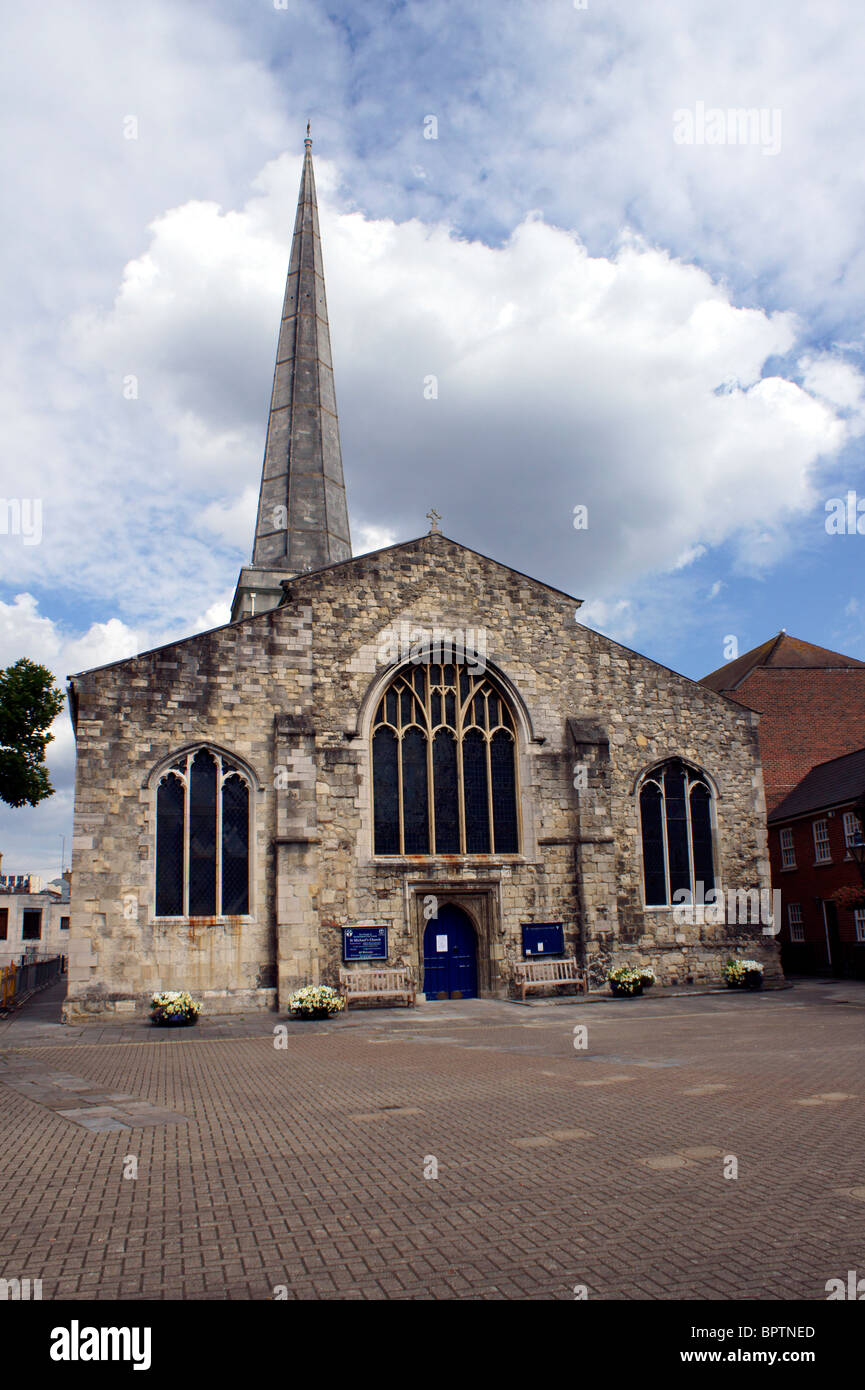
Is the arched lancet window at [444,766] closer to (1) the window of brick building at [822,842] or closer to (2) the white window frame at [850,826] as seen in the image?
(2) the white window frame at [850,826]

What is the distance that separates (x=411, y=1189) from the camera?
745 cm

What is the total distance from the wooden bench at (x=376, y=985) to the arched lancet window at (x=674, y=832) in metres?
7.16

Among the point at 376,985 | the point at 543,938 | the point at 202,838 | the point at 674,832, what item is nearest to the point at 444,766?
the point at 543,938

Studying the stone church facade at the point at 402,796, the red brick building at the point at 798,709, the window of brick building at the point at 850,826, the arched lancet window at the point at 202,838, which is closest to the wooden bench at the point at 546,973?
the stone church facade at the point at 402,796

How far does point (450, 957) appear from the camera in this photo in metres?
24.3

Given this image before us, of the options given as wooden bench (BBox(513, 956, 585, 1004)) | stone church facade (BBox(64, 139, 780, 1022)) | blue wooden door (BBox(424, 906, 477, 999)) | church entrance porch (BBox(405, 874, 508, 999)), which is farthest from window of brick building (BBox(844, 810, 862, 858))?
blue wooden door (BBox(424, 906, 477, 999))

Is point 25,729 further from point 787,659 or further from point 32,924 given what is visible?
point 32,924

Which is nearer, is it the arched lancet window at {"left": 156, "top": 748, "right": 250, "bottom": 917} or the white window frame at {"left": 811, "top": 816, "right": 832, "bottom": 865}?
the arched lancet window at {"left": 156, "top": 748, "right": 250, "bottom": 917}

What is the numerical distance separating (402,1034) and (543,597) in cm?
1278

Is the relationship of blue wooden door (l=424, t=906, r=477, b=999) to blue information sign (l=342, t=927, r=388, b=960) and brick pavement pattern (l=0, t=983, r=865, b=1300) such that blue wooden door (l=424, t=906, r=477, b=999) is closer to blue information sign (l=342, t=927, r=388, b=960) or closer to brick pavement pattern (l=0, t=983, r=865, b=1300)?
blue information sign (l=342, t=927, r=388, b=960)

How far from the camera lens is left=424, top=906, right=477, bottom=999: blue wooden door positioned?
78.9ft

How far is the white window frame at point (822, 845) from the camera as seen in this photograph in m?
31.9

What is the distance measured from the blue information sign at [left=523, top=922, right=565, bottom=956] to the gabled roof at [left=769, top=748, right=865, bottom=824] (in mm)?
11012
